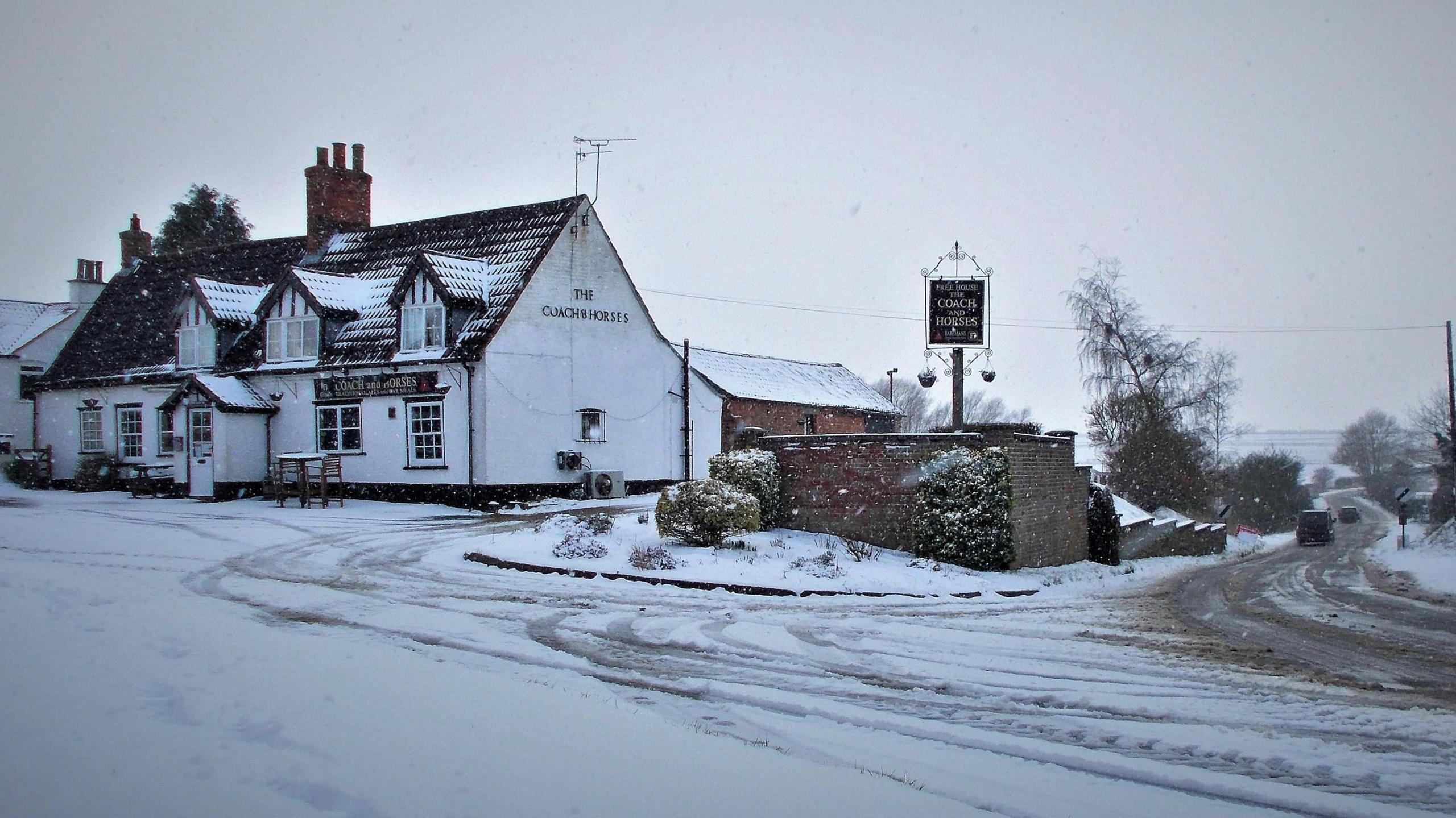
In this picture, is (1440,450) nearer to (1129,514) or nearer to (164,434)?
(1129,514)

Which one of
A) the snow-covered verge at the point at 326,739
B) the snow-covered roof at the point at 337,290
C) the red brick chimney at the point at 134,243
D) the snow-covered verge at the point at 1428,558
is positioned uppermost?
the red brick chimney at the point at 134,243

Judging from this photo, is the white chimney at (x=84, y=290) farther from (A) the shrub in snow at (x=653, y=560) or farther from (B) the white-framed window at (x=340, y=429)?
(A) the shrub in snow at (x=653, y=560)

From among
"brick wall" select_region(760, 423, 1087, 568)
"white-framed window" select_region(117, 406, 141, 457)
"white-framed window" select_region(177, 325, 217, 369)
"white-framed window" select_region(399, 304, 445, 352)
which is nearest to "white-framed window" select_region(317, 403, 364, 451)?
"white-framed window" select_region(399, 304, 445, 352)

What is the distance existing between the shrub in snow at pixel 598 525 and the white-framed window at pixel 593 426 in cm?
1090

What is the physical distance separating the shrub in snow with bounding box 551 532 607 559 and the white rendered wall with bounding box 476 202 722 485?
10841mm

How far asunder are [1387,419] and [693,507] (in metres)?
116

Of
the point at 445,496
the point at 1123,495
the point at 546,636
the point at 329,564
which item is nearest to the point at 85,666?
the point at 546,636

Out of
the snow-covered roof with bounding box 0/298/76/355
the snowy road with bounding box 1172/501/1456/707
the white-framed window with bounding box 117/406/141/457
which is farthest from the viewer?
the snow-covered roof with bounding box 0/298/76/355

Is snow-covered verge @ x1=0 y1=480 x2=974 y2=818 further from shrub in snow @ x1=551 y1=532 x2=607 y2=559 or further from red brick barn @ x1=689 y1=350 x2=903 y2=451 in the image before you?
red brick barn @ x1=689 y1=350 x2=903 y2=451

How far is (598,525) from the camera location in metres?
17.1

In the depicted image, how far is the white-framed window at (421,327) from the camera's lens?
26.7 meters

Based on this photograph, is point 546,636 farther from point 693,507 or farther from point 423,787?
point 693,507

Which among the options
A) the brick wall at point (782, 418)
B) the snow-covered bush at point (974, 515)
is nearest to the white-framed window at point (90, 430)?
the brick wall at point (782, 418)

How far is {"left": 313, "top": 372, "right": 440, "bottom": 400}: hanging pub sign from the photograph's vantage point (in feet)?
87.2
